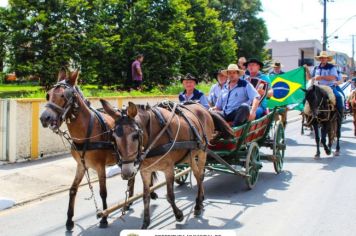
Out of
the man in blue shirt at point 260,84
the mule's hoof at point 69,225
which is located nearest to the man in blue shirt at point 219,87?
the man in blue shirt at point 260,84

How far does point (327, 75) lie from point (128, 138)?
9.59 meters

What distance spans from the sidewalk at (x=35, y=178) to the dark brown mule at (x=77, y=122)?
2169 millimetres

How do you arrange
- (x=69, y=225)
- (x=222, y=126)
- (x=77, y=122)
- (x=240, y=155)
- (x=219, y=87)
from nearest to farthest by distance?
(x=77, y=122)
(x=69, y=225)
(x=222, y=126)
(x=240, y=155)
(x=219, y=87)

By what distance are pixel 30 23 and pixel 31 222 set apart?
33.8 ft

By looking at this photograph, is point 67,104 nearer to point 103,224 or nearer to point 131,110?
point 131,110

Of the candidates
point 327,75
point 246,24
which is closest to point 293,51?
point 246,24

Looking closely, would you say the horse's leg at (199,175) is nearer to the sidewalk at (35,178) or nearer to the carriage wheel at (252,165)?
the carriage wheel at (252,165)

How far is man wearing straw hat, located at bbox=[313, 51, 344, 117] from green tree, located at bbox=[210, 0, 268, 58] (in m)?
29.7

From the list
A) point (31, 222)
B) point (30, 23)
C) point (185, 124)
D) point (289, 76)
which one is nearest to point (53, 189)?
point (31, 222)

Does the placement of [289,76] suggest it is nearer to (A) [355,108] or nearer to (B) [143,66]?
(A) [355,108]

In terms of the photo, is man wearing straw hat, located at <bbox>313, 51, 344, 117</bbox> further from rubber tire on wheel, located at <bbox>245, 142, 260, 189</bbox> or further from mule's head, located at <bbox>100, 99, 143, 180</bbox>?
mule's head, located at <bbox>100, 99, 143, 180</bbox>

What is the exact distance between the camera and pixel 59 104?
581cm

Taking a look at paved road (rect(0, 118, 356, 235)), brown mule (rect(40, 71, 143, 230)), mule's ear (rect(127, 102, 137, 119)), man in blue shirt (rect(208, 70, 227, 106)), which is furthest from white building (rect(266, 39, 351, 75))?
mule's ear (rect(127, 102, 137, 119))

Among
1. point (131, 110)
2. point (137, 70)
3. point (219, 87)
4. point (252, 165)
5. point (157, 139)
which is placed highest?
point (137, 70)
